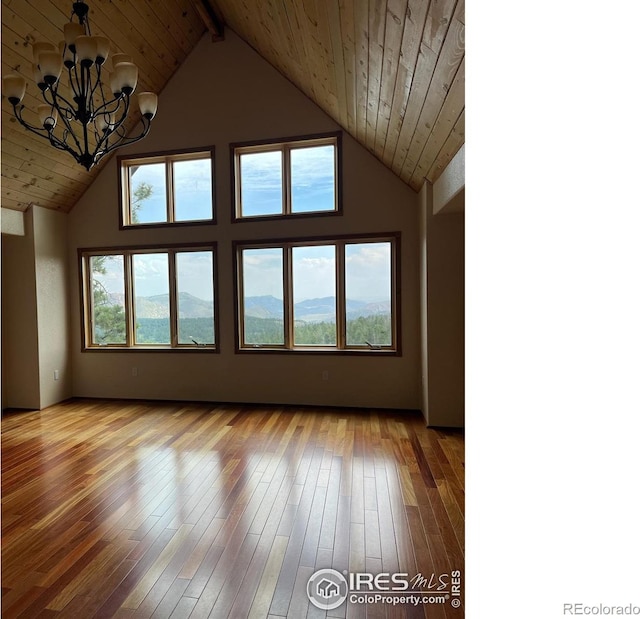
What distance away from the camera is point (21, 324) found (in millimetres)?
4867

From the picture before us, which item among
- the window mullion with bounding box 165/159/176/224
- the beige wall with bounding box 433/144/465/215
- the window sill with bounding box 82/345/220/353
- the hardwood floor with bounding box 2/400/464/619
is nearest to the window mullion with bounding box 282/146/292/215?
the window mullion with bounding box 165/159/176/224

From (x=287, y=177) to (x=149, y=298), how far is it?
2572mm

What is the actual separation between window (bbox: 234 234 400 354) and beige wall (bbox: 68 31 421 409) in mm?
149

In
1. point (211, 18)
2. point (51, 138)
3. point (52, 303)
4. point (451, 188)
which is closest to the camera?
point (51, 138)

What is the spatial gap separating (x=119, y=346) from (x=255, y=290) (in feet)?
7.12

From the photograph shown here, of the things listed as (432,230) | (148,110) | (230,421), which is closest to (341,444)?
(230,421)

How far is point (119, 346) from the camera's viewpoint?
5.28 metres

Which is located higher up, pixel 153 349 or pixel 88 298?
pixel 88 298

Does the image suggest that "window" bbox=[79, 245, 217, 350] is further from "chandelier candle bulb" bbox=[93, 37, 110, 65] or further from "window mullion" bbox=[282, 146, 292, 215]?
"chandelier candle bulb" bbox=[93, 37, 110, 65]

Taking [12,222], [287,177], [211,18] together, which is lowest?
[12,222]

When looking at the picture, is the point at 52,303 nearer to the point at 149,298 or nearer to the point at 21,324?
the point at 21,324

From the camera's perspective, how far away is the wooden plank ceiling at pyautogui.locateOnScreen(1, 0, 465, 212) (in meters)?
1.93

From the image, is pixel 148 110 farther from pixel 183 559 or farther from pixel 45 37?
pixel 183 559

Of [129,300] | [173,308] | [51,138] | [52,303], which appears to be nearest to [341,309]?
[173,308]
